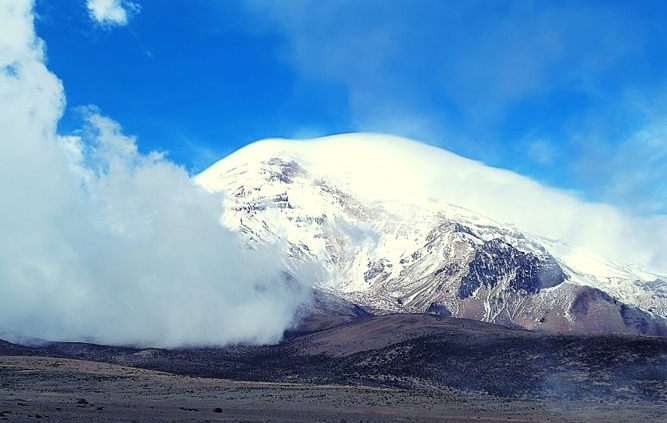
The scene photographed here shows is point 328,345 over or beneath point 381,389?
over

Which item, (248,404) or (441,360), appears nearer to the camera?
(248,404)

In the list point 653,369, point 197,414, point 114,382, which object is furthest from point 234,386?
point 653,369

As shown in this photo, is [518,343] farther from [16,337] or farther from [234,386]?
[16,337]

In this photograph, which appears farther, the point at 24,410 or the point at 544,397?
the point at 544,397

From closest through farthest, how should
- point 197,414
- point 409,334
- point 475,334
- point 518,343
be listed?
1. point 197,414
2. point 518,343
3. point 475,334
4. point 409,334

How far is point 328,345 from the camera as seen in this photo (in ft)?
562

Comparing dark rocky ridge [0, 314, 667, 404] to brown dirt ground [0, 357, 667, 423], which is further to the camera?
dark rocky ridge [0, 314, 667, 404]

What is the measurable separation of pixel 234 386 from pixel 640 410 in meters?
53.9

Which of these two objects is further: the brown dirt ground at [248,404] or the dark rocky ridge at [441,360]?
the dark rocky ridge at [441,360]

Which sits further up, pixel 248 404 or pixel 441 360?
pixel 441 360

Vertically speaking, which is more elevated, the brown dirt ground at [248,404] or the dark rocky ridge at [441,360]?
the dark rocky ridge at [441,360]

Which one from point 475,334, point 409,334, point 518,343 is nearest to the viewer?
point 518,343

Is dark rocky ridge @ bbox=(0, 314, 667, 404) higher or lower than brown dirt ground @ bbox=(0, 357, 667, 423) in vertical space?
higher

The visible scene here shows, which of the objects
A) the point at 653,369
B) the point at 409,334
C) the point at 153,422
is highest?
the point at 409,334
